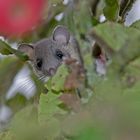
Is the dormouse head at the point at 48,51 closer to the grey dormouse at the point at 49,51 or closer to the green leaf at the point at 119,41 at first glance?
the grey dormouse at the point at 49,51

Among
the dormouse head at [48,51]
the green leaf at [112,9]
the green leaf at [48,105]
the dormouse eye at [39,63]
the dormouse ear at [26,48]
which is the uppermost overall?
the green leaf at [112,9]

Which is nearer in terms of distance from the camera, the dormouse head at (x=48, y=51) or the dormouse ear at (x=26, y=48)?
the dormouse ear at (x=26, y=48)

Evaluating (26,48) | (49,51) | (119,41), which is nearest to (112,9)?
(119,41)

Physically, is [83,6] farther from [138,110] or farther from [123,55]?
[138,110]

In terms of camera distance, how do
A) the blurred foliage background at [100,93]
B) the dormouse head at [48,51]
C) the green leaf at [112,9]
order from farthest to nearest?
the dormouse head at [48,51]
the green leaf at [112,9]
the blurred foliage background at [100,93]

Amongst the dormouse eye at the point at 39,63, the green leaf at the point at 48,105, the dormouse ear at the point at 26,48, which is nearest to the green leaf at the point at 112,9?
the green leaf at the point at 48,105

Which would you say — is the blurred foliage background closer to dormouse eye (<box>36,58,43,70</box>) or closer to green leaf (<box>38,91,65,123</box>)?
green leaf (<box>38,91,65,123</box>)

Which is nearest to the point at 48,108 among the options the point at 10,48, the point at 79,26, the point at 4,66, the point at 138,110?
the point at 10,48

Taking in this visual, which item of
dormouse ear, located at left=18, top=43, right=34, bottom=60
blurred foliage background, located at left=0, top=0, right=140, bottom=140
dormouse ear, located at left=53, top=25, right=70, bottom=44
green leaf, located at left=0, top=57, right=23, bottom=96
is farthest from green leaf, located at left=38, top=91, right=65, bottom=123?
dormouse ear, located at left=53, top=25, right=70, bottom=44

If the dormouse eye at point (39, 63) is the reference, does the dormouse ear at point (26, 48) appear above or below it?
above

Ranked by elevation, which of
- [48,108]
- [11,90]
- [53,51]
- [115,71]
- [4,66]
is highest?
[115,71]

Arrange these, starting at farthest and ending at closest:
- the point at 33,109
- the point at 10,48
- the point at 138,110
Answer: the point at 33,109 < the point at 10,48 < the point at 138,110
